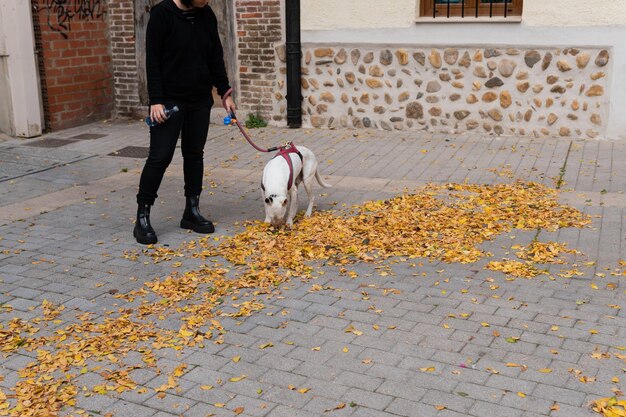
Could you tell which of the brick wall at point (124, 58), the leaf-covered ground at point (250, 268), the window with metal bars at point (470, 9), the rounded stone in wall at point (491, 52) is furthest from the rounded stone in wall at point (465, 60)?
the brick wall at point (124, 58)

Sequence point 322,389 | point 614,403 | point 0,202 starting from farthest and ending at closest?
point 0,202, point 322,389, point 614,403

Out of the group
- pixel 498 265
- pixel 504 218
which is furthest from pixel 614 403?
pixel 504 218

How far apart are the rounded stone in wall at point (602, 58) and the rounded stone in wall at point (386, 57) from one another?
2.66 meters

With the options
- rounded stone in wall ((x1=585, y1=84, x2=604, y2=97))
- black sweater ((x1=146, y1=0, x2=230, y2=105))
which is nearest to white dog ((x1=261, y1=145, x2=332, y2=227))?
black sweater ((x1=146, y1=0, x2=230, y2=105))

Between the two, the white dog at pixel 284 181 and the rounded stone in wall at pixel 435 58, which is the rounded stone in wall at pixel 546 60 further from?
the white dog at pixel 284 181

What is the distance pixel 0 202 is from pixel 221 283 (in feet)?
11.4

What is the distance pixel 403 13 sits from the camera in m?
10.7

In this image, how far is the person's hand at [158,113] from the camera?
641 cm

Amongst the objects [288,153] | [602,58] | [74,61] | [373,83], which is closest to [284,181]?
[288,153]

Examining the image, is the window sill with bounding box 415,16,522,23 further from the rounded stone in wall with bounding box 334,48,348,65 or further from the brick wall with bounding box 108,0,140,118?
the brick wall with bounding box 108,0,140,118

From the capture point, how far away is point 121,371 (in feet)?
14.4

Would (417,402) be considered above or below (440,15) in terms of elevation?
below

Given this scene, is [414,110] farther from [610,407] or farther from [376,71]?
[610,407]

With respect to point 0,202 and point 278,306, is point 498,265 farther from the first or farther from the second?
point 0,202
